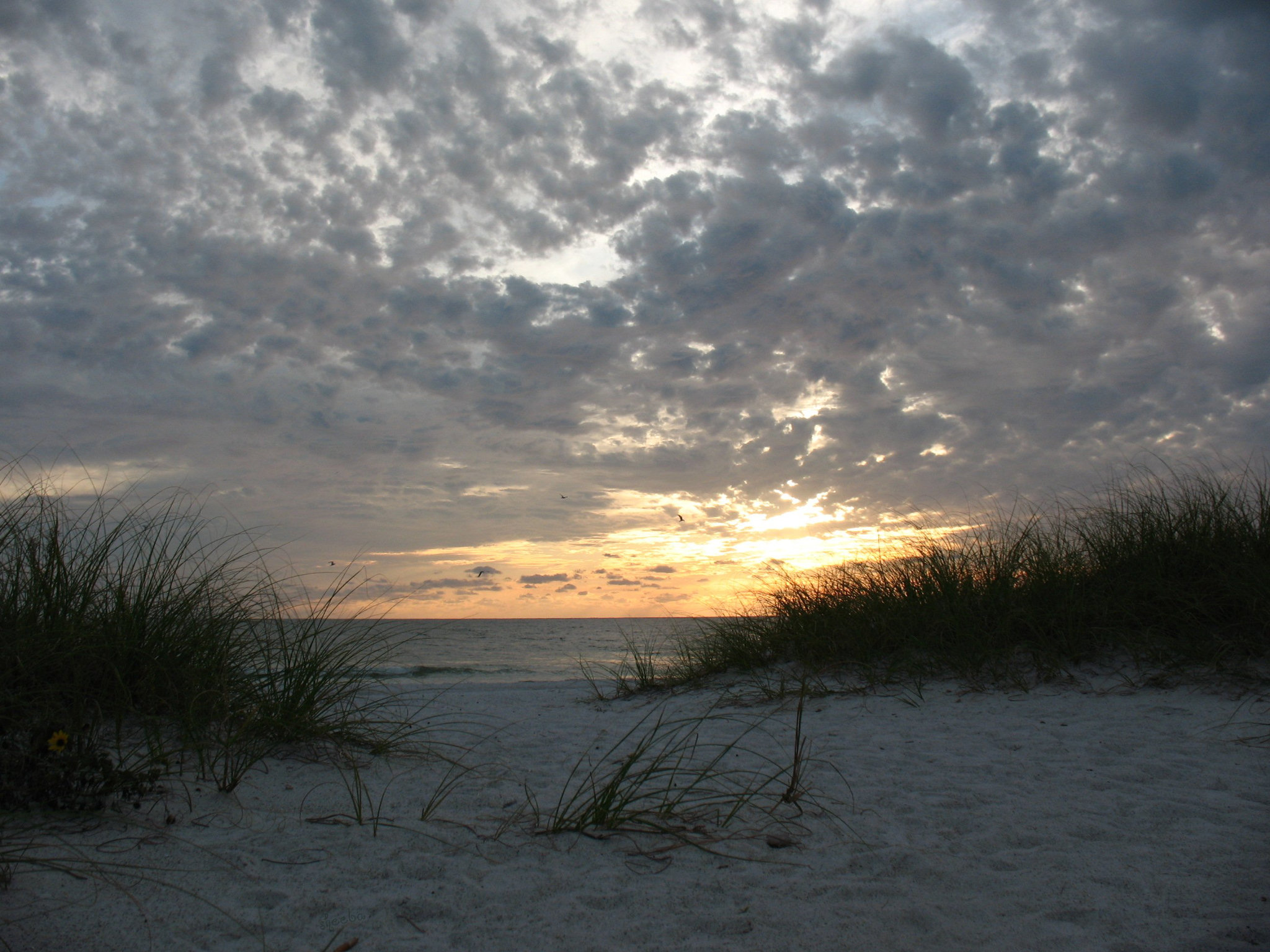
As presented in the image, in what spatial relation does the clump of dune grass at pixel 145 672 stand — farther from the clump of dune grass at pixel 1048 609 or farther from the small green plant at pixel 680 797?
the clump of dune grass at pixel 1048 609

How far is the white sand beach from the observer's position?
1920 millimetres

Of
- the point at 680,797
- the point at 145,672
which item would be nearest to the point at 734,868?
the point at 680,797

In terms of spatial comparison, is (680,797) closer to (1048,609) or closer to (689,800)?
(689,800)

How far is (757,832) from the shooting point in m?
2.60

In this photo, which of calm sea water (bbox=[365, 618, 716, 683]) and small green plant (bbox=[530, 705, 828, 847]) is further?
calm sea water (bbox=[365, 618, 716, 683])

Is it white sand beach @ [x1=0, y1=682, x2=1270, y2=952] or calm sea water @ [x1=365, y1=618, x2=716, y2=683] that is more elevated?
white sand beach @ [x1=0, y1=682, x2=1270, y2=952]

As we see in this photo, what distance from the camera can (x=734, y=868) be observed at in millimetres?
2330

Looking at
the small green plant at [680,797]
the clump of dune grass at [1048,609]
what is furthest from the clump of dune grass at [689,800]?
the clump of dune grass at [1048,609]

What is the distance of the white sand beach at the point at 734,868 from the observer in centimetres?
192

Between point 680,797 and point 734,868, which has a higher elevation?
point 680,797

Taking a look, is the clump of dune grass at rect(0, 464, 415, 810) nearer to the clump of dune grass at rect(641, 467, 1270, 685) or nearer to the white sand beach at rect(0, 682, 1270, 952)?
the white sand beach at rect(0, 682, 1270, 952)

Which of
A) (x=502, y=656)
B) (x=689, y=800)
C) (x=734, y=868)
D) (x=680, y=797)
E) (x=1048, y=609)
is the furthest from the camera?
(x=502, y=656)

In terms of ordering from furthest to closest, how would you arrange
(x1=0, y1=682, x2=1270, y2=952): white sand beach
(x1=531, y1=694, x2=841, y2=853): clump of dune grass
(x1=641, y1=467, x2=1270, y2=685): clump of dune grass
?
1. (x1=641, y1=467, x2=1270, y2=685): clump of dune grass
2. (x1=531, y1=694, x2=841, y2=853): clump of dune grass
3. (x1=0, y1=682, x2=1270, y2=952): white sand beach

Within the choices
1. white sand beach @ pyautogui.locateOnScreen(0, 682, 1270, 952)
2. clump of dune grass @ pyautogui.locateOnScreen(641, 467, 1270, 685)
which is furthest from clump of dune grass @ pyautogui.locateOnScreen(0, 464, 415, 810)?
clump of dune grass @ pyautogui.locateOnScreen(641, 467, 1270, 685)
